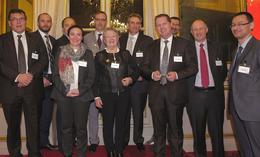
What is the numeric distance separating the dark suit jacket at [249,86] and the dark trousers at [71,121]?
168 cm

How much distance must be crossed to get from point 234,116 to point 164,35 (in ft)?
3.83

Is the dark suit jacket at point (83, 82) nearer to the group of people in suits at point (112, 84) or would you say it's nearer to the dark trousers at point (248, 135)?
the group of people in suits at point (112, 84)

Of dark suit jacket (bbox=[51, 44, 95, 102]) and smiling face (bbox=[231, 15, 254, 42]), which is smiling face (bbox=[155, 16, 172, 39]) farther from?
dark suit jacket (bbox=[51, 44, 95, 102])

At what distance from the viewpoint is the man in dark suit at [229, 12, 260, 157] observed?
2975 millimetres

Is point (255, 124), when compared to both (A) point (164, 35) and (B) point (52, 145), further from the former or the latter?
(B) point (52, 145)

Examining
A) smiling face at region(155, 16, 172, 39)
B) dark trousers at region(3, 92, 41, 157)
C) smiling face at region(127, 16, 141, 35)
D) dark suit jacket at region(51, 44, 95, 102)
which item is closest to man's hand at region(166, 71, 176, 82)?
smiling face at region(155, 16, 172, 39)

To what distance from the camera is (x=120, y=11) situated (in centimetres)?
548

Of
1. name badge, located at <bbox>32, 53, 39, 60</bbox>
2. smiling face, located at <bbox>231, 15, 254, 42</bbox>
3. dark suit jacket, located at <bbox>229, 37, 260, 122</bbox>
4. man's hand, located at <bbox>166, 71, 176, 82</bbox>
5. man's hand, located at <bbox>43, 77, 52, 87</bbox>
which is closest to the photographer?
dark suit jacket, located at <bbox>229, 37, 260, 122</bbox>

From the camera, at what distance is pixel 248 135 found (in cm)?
310

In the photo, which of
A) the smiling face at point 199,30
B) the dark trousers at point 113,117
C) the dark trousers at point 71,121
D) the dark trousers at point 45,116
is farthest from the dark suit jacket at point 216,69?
the dark trousers at point 45,116

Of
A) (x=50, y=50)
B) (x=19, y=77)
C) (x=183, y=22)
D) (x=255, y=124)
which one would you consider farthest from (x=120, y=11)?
(x=255, y=124)

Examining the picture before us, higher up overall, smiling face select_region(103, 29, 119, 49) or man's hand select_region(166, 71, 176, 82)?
smiling face select_region(103, 29, 119, 49)

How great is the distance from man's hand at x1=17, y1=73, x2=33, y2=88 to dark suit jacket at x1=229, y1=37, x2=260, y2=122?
224 cm

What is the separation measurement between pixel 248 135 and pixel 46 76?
258cm
